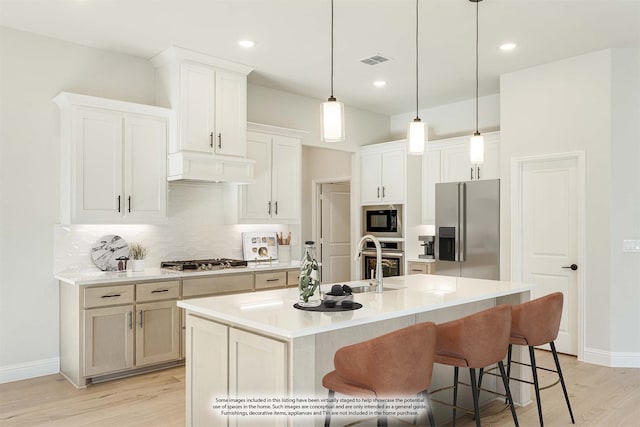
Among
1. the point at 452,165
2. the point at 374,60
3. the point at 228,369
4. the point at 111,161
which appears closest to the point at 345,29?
the point at 374,60

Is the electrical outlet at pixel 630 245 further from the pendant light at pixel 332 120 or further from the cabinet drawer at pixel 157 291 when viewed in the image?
the cabinet drawer at pixel 157 291

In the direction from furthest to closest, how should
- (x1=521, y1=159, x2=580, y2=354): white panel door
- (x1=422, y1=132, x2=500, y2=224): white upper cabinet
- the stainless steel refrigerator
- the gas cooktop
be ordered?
(x1=422, y1=132, x2=500, y2=224): white upper cabinet → the stainless steel refrigerator → (x1=521, y1=159, x2=580, y2=354): white panel door → the gas cooktop

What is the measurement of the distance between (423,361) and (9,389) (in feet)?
11.2

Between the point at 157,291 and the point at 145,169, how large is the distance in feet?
3.72

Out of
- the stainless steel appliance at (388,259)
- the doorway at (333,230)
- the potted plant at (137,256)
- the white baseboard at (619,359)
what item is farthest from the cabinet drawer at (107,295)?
the white baseboard at (619,359)

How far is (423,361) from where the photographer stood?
220cm

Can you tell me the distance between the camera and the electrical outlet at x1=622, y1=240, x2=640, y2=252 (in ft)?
14.6

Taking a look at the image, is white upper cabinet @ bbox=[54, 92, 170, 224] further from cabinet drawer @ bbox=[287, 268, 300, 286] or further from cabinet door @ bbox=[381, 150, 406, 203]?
cabinet door @ bbox=[381, 150, 406, 203]

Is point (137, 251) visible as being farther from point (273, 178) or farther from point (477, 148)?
point (477, 148)

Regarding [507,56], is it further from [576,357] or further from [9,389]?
[9,389]

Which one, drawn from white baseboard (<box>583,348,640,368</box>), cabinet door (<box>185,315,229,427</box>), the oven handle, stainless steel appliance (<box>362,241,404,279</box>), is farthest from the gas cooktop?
white baseboard (<box>583,348,640,368</box>)

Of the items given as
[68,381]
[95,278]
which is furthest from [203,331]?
[68,381]

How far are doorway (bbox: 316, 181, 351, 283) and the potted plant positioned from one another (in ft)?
12.1

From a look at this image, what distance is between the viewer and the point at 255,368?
7.51 ft
